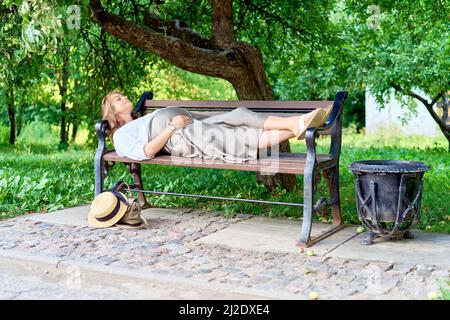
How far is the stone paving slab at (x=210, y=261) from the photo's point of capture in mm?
4309

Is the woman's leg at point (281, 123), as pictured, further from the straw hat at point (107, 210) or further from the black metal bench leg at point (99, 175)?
the black metal bench leg at point (99, 175)

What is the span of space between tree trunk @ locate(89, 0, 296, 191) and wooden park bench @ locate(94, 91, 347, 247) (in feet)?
2.60

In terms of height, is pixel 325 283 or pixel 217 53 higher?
pixel 217 53

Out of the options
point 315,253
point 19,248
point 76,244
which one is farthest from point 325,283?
point 19,248

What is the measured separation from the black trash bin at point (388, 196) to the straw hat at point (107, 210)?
87.5 inches

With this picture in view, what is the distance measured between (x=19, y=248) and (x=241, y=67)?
3.64 meters

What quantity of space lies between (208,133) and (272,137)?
25.2 inches

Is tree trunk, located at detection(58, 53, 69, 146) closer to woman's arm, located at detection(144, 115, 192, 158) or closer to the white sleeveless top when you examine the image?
the white sleeveless top

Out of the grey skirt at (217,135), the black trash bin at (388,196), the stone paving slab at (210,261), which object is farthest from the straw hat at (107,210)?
the black trash bin at (388,196)

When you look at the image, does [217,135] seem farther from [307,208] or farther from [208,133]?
[307,208]

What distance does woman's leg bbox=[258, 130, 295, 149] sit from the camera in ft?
19.2

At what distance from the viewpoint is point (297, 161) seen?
582 centimetres

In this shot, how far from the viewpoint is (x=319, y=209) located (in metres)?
5.70

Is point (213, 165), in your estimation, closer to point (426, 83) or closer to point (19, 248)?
point (19, 248)
